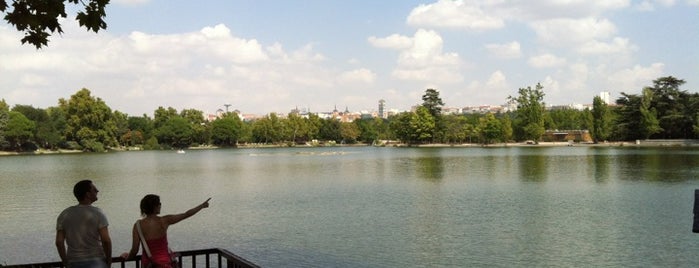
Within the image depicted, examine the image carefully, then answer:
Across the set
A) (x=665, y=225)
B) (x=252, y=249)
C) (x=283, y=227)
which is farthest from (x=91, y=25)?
(x=665, y=225)

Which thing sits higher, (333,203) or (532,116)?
(532,116)

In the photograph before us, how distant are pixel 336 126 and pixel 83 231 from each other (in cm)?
13310

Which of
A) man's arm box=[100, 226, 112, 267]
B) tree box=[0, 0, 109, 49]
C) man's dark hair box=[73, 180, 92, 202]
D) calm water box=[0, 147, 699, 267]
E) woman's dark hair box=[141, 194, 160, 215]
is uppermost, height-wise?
tree box=[0, 0, 109, 49]

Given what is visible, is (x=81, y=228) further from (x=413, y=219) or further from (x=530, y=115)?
(x=530, y=115)

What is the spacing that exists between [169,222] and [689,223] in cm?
1707

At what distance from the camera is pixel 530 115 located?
98.4 m

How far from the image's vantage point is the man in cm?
525

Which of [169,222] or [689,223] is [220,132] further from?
[169,222]

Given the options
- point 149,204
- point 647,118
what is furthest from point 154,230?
point 647,118

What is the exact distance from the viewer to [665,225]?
17484mm

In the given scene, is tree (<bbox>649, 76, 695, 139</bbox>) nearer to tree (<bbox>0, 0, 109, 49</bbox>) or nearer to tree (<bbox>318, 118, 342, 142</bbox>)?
tree (<bbox>318, 118, 342, 142</bbox>)

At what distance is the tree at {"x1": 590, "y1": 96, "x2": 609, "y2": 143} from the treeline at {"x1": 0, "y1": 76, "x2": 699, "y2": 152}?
0.15 meters

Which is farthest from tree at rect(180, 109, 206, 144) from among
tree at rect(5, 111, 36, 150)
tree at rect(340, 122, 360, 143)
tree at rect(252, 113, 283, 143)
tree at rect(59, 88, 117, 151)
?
tree at rect(5, 111, 36, 150)

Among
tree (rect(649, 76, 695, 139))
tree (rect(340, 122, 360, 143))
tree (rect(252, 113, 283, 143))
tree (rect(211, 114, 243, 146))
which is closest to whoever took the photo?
tree (rect(649, 76, 695, 139))
